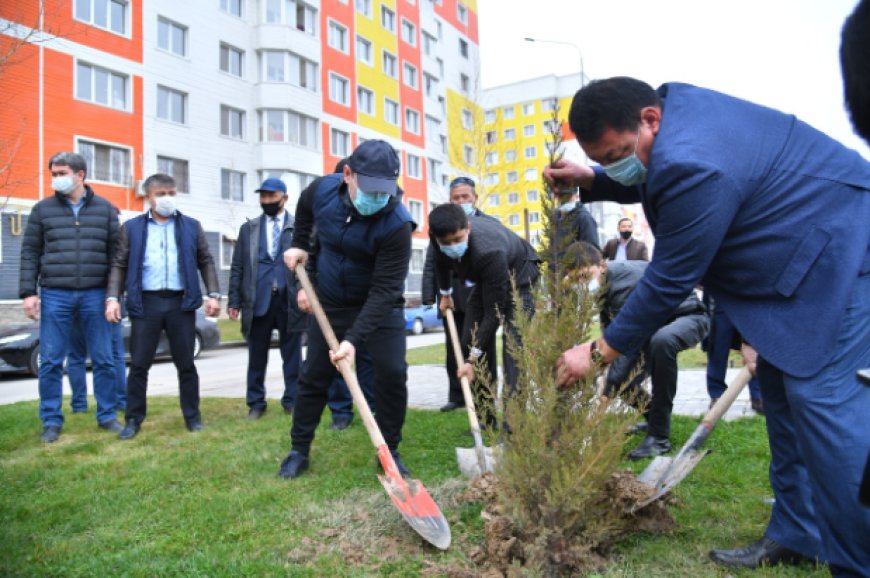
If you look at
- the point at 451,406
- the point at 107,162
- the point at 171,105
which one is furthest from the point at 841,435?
the point at 171,105

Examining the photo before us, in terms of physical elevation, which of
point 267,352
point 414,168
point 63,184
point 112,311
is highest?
point 414,168

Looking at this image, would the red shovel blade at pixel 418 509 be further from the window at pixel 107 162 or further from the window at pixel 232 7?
the window at pixel 232 7

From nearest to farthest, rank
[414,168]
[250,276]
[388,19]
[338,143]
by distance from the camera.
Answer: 1. [250,276]
2. [338,143]
3. [388,19]
4. [414,168]

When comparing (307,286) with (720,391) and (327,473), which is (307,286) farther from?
(720,391)

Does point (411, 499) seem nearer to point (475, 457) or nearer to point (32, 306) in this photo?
point (475, 457)

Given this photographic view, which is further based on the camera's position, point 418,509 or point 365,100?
point 365,100

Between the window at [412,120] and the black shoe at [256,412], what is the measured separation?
33350mm

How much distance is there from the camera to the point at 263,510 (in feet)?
11.2

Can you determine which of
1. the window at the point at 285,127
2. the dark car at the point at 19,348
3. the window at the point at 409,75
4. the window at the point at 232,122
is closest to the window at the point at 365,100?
the window at the point at 409,75

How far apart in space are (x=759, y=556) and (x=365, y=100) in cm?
3458

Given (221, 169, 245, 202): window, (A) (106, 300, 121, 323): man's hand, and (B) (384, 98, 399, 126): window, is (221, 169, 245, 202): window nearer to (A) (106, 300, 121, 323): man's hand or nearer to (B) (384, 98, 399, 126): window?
(B) (384, 98, 399, 126): window

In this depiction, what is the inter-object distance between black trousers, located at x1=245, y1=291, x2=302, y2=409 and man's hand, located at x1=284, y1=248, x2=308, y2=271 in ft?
7.14

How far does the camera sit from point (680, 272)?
86.8 inches

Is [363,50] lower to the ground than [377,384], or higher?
higher
